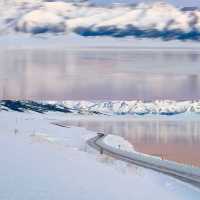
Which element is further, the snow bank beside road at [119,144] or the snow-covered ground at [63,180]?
the snow bank beside road at [119,144]

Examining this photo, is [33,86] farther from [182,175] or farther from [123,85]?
[182,175]

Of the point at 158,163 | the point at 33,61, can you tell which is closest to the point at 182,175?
the point at 158,163

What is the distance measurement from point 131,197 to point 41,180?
1884 millimetres

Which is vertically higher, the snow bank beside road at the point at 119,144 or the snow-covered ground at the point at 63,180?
the snow-covered ground at the point at 63,180

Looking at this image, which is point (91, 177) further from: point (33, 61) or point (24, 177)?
point (33, 61)

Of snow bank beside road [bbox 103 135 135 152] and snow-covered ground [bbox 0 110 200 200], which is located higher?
snow-covered ground [bbox 0 110 200 200]

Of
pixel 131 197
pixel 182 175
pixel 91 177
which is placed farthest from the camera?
pixel 182 175

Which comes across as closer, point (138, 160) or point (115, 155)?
point (138, 160)

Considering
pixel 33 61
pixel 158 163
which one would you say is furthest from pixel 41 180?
pixel 33 61

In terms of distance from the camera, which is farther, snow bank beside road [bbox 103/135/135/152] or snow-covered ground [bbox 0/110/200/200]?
snow bank beside road [bbox 103/135/135/152]

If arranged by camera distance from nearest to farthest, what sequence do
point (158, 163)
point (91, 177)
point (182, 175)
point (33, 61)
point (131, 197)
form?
point (131, 197) < point (91, 177) < point (182, 175) < point (158, 163) < point (33, 61)

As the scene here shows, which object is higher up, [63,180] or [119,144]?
[63,180]

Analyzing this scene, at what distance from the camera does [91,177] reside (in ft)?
58.9

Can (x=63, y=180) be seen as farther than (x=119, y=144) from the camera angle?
No
